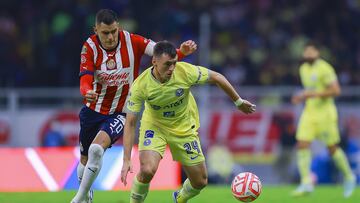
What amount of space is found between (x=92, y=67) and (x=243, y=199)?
87.7 inches

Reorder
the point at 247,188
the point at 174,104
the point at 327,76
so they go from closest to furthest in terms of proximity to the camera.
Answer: the point at 174,104, the point at 247,188, the point at 327,76

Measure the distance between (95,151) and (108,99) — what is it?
2.51 ft

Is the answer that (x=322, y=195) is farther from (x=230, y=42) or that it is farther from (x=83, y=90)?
(x=230, y=42)

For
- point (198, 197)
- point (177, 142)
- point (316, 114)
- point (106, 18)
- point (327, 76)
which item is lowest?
point (198, 197)

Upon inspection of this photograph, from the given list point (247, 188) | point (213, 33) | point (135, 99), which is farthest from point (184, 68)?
point (213, 33)

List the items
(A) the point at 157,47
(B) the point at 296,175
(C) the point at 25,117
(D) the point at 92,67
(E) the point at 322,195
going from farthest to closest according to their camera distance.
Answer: (B) the point at 296,175 → (C) the point at 25,117 → (E) the point at 322,195 → (D) the point at 92,67 → (A) the point at 157,47

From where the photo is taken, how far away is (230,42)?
2178cm

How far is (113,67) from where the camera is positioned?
35.1 ft

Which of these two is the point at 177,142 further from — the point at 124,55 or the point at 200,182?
the point at 124,55

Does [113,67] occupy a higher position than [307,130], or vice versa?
[113,67]

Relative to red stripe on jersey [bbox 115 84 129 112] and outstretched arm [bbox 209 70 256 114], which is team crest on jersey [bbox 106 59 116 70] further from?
outstretched arm [bbox 209 70 256 114]

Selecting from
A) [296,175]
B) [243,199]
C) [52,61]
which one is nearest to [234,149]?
[296,175]

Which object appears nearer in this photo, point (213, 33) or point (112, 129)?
point (112, 129)

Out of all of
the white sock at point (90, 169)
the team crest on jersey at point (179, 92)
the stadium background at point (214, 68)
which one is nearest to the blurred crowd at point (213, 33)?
the stadium background at point (214, 68)
